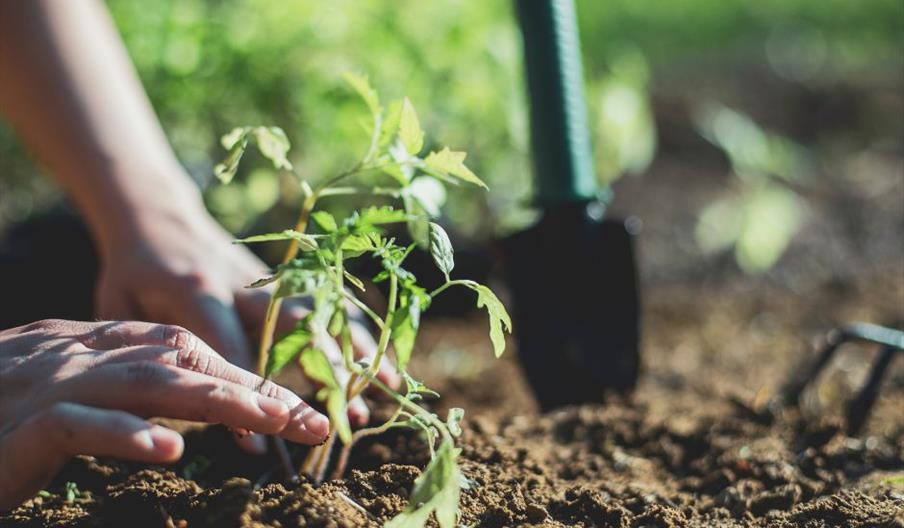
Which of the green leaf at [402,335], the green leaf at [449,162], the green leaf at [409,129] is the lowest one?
the green leaf at [402,335]

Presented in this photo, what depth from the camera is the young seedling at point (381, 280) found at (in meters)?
1.02

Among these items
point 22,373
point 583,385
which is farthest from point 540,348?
point 22,373

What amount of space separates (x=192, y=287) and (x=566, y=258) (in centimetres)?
81

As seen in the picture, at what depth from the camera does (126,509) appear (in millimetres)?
1316

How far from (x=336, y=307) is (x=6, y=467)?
17.5 inches

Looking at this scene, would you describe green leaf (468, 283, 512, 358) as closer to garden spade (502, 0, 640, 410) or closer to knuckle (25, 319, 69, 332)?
knuckle (25, 319, 69, 332)

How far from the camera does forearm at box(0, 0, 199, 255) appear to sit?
193 centimetres

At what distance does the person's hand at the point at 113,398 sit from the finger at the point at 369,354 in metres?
0.34

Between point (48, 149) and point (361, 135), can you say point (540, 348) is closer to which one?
point (361, 135)

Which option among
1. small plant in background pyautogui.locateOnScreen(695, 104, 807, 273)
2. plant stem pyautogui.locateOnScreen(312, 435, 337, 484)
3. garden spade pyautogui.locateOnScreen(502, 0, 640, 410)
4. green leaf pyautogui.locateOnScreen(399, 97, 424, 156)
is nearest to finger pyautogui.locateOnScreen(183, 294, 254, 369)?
Result: plant stem pyautogui.locateOnScreen(312, 435, 337, 484)

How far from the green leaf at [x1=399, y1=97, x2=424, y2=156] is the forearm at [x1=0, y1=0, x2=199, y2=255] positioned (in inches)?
32.2

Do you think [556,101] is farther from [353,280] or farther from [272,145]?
[353,280]

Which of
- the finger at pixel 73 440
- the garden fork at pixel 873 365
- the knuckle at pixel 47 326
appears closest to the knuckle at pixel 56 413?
the finger at pixel 73 440

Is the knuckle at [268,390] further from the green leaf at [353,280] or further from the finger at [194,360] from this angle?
the green leaf at [353,280]
